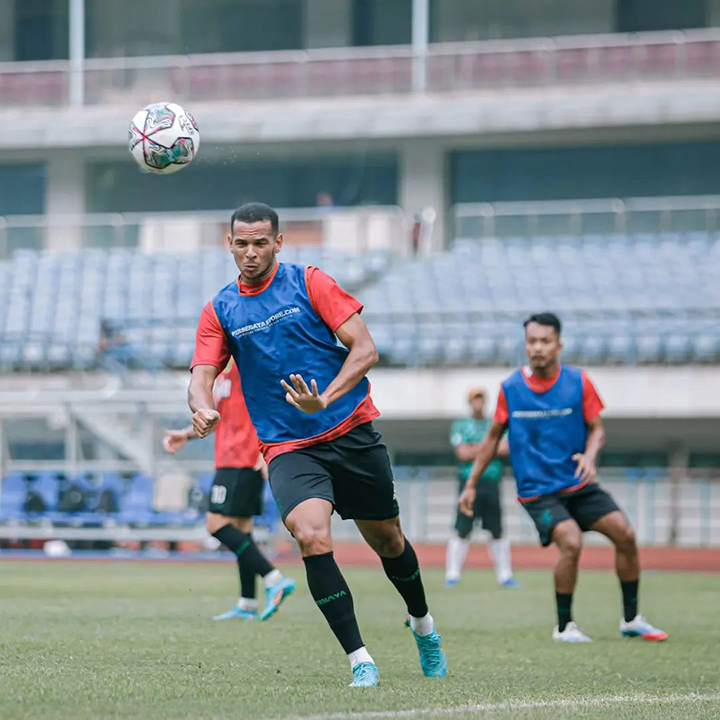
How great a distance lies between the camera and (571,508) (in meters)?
9.61

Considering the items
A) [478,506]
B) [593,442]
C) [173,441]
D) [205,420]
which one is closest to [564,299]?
[478,506]

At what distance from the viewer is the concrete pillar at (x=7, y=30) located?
34.8 m

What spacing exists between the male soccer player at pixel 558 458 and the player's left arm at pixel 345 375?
3078 millimetres

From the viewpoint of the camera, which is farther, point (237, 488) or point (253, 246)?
point (237, 488)

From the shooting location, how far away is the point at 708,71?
29.5 metres

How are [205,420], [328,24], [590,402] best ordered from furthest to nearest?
[328,24] < [590,402] < [205,420]

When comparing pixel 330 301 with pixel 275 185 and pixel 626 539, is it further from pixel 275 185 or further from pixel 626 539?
pixel 275 185

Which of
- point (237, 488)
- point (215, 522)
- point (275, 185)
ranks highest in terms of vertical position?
point (275, 185)

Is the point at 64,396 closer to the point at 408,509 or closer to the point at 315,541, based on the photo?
the point at 408,509

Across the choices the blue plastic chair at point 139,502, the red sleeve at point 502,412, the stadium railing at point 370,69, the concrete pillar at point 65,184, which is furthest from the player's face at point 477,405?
the concrete pillar at point 65,184

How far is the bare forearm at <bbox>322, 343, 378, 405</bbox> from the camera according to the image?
6297 millimetres

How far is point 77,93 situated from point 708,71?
13471 mm

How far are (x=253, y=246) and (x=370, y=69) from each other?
25283 mm

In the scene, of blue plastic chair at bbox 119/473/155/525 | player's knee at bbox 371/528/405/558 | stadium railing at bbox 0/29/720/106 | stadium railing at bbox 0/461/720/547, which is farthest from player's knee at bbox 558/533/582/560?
stadium railing at bbox 0/29/720/106
